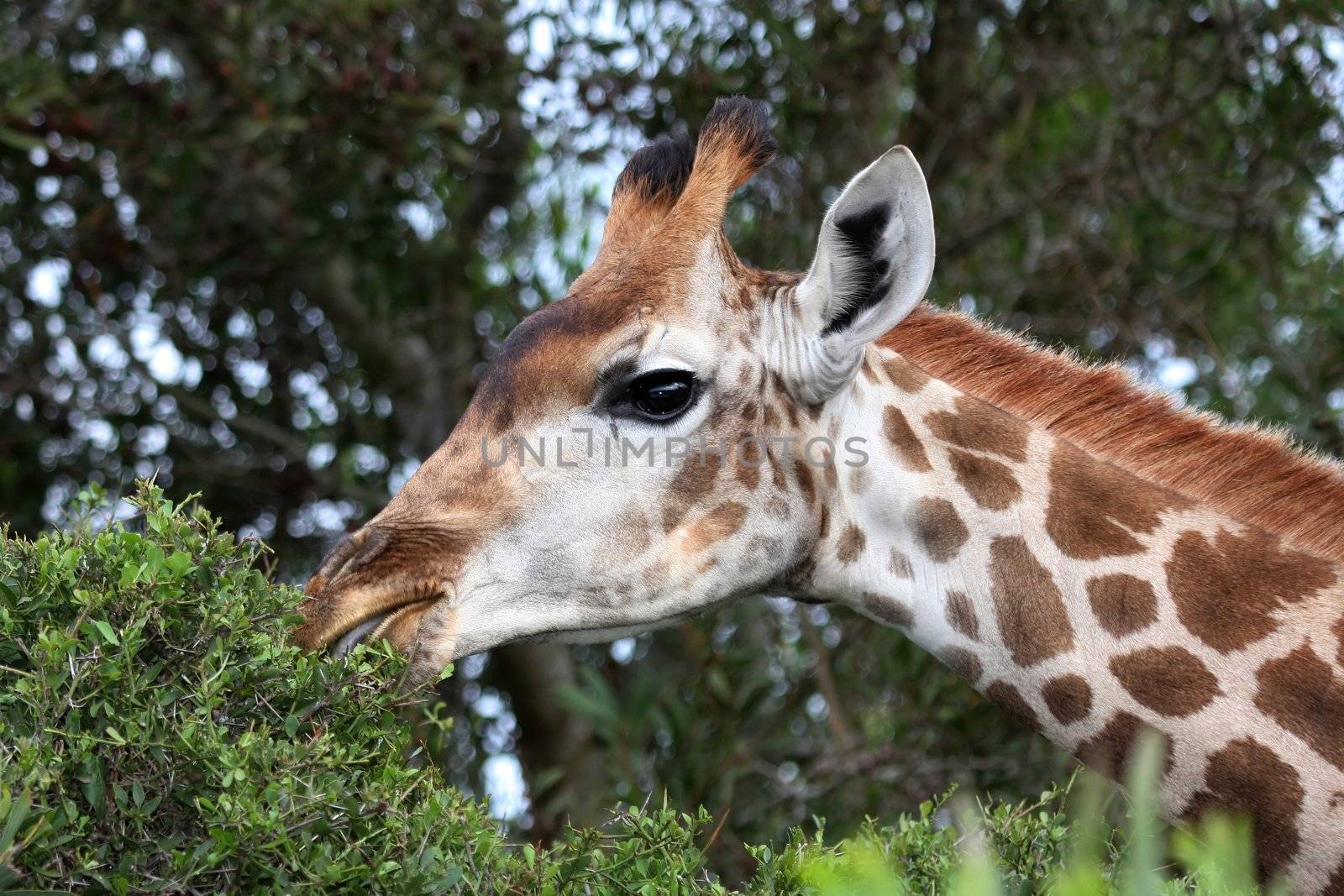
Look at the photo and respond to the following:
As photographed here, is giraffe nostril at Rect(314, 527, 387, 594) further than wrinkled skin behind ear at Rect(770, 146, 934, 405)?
No

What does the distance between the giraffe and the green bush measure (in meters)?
0.53

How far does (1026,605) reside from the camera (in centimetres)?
360

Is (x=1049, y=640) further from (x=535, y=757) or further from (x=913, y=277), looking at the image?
(x=535, y=757)

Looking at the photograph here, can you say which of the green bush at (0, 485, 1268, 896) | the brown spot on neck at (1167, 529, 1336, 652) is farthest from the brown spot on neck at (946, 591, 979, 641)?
the green bush at (0, 485, 1268, 896)

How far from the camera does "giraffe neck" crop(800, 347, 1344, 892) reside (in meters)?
3.27

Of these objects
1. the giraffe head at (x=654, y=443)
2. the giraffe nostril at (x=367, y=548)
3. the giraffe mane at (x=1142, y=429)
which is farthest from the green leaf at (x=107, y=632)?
the giraffe mane at (x=1142, y=429)

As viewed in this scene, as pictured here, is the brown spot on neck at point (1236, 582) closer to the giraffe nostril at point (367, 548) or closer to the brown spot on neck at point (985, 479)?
the brown spot on neck at point (985, 479)

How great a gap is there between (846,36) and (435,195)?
8.34ft

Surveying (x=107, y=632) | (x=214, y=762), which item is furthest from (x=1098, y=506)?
(x=107, y=632)

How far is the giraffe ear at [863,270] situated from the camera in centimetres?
360

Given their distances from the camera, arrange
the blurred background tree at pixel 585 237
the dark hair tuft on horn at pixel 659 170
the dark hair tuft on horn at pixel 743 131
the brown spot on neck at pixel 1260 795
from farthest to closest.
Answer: the blurred background tree at pixel 585 237
the dark hair tuft on horn at pixel 659 170
the dark hair tuft on horn at pixel 743 131
the brown spot on neck at pixel 1260 795

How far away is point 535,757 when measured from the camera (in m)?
7.95

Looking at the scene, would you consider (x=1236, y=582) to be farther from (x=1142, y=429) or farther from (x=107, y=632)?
(x=107, y=632)

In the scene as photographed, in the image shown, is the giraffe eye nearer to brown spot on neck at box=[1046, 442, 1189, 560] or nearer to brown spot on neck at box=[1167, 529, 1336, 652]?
brown spot on neck at box=[1046, 442, 1189, 560]
